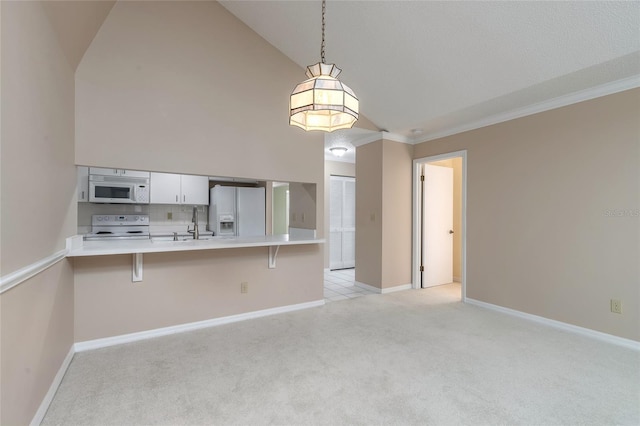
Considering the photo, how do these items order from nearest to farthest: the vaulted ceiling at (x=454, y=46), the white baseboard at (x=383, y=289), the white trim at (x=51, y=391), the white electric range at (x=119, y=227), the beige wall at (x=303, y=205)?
the white trim at (x=51, y=391) < the vaulted ceiling at (x=454, y=46) < the beige wall at (x=303, y=205) < the white electric range at (x=119, y=227) < the white baseboard at (x=383, y=289)

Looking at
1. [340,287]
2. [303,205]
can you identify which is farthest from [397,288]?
[303,205]

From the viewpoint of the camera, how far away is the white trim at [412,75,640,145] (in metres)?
2.82

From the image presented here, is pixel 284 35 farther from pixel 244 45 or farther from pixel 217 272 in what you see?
pixel 217 272

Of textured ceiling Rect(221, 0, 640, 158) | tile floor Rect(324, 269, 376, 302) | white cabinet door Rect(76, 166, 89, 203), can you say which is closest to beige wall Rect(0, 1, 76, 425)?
textured ceiling Rect(221, 0, 640, 158)

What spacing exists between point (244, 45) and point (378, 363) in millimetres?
3430

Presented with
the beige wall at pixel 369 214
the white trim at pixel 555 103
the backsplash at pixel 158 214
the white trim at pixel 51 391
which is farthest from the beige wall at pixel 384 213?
the white trim at pixel 51 391

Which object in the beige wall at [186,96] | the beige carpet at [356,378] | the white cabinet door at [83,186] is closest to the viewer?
the beige carpet at [356,378]

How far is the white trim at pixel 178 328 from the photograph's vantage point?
2672 millimetres

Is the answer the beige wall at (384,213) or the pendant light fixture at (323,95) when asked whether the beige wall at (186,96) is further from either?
the pendant light fixture at (323,95)

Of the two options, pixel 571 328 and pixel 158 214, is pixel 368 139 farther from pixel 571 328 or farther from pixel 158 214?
pixel 158 214

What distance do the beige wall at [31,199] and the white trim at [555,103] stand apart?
14.1 ft

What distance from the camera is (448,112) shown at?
145 inches

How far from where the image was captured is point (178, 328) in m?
3.07

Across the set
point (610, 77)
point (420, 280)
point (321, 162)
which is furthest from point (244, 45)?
point (420, 280)
